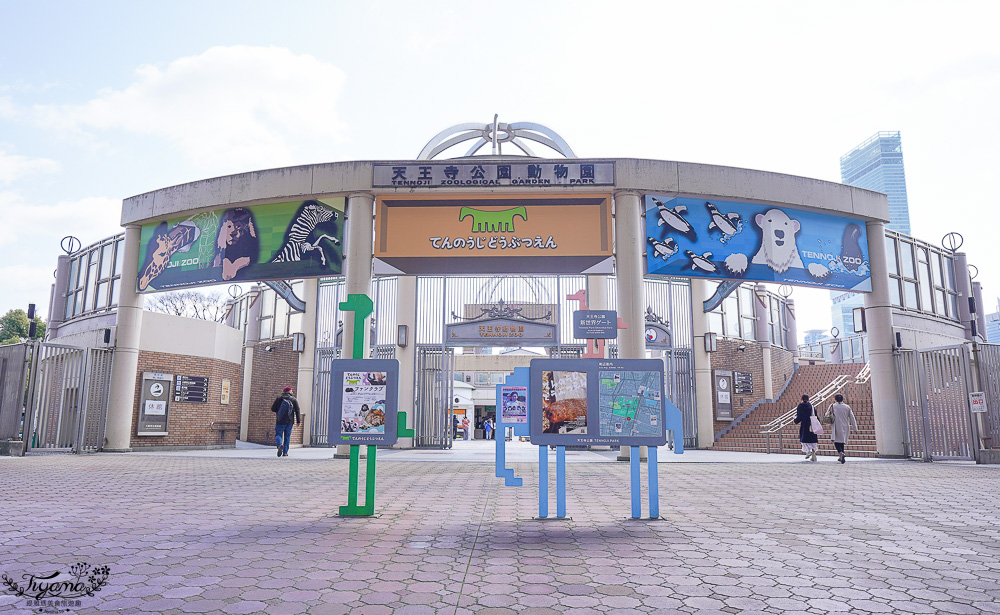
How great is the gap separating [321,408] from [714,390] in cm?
1256

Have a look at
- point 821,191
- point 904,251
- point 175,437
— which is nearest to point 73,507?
point 175,437

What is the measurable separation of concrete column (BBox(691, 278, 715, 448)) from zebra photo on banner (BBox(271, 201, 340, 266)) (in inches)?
466

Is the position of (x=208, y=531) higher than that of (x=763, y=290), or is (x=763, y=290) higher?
(x=763, y=290)

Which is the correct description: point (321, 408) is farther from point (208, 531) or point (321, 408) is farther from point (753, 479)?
point (208, 531)

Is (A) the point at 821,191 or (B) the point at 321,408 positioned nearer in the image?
(A) the point at 821,191

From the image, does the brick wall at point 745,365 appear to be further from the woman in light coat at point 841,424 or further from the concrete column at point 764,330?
the woman in light coat at point 841,424

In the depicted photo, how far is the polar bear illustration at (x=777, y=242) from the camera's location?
1403 centimetres

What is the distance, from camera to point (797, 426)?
62.5 feet

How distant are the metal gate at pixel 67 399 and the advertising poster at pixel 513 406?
1173cm

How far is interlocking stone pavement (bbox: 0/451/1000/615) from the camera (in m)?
3.22

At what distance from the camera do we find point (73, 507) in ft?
19.9

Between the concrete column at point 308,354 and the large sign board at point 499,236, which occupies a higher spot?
the large sign board at point 499,236

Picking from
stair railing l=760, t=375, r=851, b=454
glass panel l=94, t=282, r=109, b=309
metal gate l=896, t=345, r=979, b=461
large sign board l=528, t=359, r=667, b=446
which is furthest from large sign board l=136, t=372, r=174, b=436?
metal gate l=896, t=345, r=979, b=461

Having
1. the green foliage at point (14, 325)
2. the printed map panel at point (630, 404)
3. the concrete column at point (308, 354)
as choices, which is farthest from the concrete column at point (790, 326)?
the green foliage at point (14, 325)
